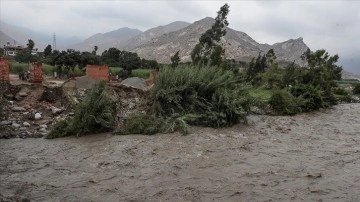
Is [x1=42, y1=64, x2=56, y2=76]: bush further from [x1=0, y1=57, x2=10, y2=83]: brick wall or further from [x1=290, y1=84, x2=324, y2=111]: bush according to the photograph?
[x1=290, y1=84, x2=324, y2=111]: bush

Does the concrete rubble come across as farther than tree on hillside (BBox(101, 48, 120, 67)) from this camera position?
No

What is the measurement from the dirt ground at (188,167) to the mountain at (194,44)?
101 metres

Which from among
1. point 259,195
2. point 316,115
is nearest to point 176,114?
→ point 259,195

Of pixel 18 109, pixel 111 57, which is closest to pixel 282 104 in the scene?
pixel 18 109

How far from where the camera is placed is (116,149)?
40.2 feet

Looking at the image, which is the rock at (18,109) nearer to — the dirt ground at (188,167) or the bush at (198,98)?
the dirt ground at (188,167)

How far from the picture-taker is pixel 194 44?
131000mm

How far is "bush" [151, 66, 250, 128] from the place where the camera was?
1609 centimetres

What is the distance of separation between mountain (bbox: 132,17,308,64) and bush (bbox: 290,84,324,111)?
91012mm

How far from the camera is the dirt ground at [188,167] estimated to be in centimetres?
817

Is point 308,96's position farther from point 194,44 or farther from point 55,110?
point 194,44

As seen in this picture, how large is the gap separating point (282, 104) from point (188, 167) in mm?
12396

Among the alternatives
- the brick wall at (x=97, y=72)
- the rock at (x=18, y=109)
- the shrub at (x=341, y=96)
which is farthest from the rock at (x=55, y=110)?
the shrub at (x=341, y=96)

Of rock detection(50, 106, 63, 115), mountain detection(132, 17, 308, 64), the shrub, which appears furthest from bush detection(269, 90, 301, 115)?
mountain detection(132, 17, 308, 64)
